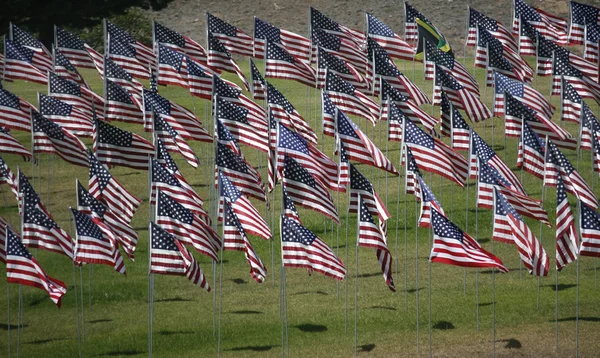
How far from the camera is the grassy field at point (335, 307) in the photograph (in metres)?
27.9

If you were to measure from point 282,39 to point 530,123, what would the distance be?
1132 centimetres

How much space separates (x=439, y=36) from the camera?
1762 inches

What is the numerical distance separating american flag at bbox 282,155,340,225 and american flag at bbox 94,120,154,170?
6.48m

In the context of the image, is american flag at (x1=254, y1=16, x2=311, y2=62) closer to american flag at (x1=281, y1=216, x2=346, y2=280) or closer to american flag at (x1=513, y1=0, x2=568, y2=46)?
american flag at (x1=513, y1=0, x2=568, y2=46)

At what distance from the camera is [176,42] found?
43500 mm

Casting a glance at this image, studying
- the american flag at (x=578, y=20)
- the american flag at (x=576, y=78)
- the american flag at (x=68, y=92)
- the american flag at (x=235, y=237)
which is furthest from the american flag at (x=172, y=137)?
the american flag at (x=578, y=20)

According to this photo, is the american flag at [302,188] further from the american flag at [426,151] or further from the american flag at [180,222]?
the american flag at [426,151]

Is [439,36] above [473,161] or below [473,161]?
above

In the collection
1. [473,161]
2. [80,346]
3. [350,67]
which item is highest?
[350,67]

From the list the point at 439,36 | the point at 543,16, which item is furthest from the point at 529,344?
the point at 543,16

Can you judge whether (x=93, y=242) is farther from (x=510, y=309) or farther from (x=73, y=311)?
(x=510, y=309)

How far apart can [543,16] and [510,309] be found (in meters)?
20.4

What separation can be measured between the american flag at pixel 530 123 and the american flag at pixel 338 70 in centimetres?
658

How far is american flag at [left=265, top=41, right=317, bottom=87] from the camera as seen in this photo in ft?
130
